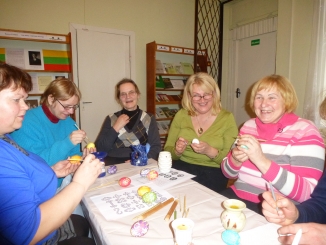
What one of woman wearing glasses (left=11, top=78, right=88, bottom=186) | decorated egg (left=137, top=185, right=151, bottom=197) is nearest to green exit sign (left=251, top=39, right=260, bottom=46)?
woman wearing glasses (left=11, top=78, right=88, bottom=186)

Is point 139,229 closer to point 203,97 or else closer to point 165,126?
point 203,97

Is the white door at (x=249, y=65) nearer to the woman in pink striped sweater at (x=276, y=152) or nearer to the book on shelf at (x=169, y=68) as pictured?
the book on shelf at (x=169, y=68)

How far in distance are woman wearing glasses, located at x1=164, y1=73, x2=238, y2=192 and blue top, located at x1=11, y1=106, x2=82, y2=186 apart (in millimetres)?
808

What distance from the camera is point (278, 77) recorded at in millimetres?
1290

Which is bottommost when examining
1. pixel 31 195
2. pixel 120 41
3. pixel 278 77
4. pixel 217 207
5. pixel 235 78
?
pixel 217 207

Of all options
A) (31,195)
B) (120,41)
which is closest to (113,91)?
(120,41)

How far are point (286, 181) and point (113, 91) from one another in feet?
10.6

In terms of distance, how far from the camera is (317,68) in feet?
9.76

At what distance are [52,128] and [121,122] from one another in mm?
584

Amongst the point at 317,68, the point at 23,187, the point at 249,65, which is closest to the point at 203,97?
the point at 23,187

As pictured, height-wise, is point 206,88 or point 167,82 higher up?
point 167,82

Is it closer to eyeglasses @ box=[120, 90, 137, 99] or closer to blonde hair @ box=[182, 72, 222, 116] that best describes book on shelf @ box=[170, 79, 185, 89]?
eyeglasses @ box=[120, 90, 137, 99]

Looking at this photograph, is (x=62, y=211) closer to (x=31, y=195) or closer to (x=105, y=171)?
(x=31, y=195)

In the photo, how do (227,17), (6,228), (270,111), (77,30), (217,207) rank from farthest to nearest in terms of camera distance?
(227,17)
(77,30)
(270,111)
(217,207)
(6,228)
